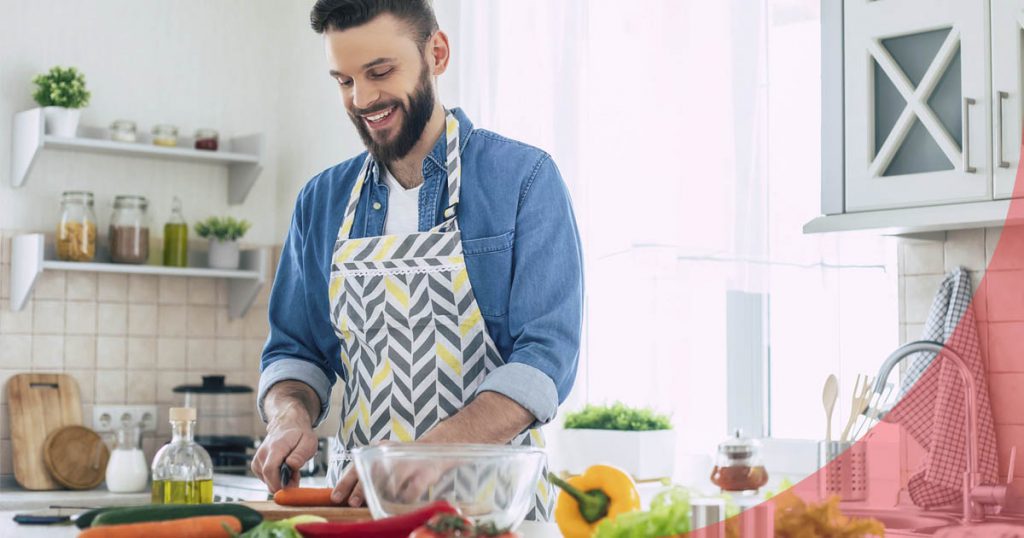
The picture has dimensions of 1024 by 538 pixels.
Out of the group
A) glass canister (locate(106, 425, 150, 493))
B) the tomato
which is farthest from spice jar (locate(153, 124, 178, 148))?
the tomato

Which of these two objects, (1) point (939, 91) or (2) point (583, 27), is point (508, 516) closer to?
(1) point (939, 91)

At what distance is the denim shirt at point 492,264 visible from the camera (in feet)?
5.11

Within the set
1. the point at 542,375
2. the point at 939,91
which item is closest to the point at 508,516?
the point at 542,375

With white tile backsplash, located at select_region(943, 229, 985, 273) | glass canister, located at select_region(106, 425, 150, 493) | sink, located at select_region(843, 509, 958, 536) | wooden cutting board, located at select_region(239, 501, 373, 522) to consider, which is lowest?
glass canister, located at select_region(106, 425, 150, 493)

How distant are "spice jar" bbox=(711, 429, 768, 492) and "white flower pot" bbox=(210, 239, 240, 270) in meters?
2.17

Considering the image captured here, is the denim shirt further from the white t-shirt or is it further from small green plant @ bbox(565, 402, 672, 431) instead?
small green plant @ bbox(565, 402, 672, 431)

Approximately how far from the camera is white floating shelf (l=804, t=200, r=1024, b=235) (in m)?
2.23

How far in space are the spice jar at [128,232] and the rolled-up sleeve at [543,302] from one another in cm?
243

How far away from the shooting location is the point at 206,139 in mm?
4023

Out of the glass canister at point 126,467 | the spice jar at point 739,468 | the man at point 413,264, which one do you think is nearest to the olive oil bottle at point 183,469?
the man at point 413,264

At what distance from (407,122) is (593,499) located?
0.72 meters

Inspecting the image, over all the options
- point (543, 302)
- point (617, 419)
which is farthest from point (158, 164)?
point (543, 302)

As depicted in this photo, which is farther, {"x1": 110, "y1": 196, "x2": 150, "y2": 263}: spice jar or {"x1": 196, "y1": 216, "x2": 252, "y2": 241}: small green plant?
{"x1": 196, "y1": 216, "x2": 252, "y2": 241}: small green plant

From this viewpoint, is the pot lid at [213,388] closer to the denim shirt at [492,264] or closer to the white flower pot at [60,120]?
the white flower pot at [60,120]
